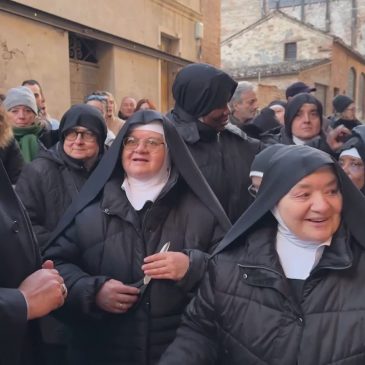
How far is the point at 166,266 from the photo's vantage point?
2.38m

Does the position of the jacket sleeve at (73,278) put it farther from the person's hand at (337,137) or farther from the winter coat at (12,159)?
the person's hand at (337,137)

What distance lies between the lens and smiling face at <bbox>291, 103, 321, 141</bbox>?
16.2 feet

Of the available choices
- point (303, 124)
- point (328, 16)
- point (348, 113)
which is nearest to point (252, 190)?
point (303, 124)

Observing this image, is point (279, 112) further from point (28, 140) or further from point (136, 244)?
point (136, 244)

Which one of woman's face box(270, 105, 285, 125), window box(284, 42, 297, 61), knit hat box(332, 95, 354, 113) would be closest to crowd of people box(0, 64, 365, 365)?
woman's face box(270, 105, 285, 125)

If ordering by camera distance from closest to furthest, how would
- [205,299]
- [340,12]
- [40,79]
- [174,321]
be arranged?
[205,299], [174,321], [40,79], [340,12]

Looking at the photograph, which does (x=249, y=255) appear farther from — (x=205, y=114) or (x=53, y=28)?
(x=53, y=28)

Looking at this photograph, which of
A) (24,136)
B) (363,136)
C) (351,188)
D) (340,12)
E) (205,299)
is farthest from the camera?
(340,12)

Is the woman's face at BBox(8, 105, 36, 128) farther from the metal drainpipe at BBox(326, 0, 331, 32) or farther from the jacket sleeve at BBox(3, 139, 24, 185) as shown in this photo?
the metal drainpipe at BBox(326, 0, 331, 32)

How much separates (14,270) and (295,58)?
32101mm

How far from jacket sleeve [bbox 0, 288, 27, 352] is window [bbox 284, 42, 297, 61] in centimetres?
3188

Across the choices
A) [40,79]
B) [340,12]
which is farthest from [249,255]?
[340,12]

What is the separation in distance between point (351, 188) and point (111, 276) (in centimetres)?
125

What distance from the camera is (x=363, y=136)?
3.66 m
